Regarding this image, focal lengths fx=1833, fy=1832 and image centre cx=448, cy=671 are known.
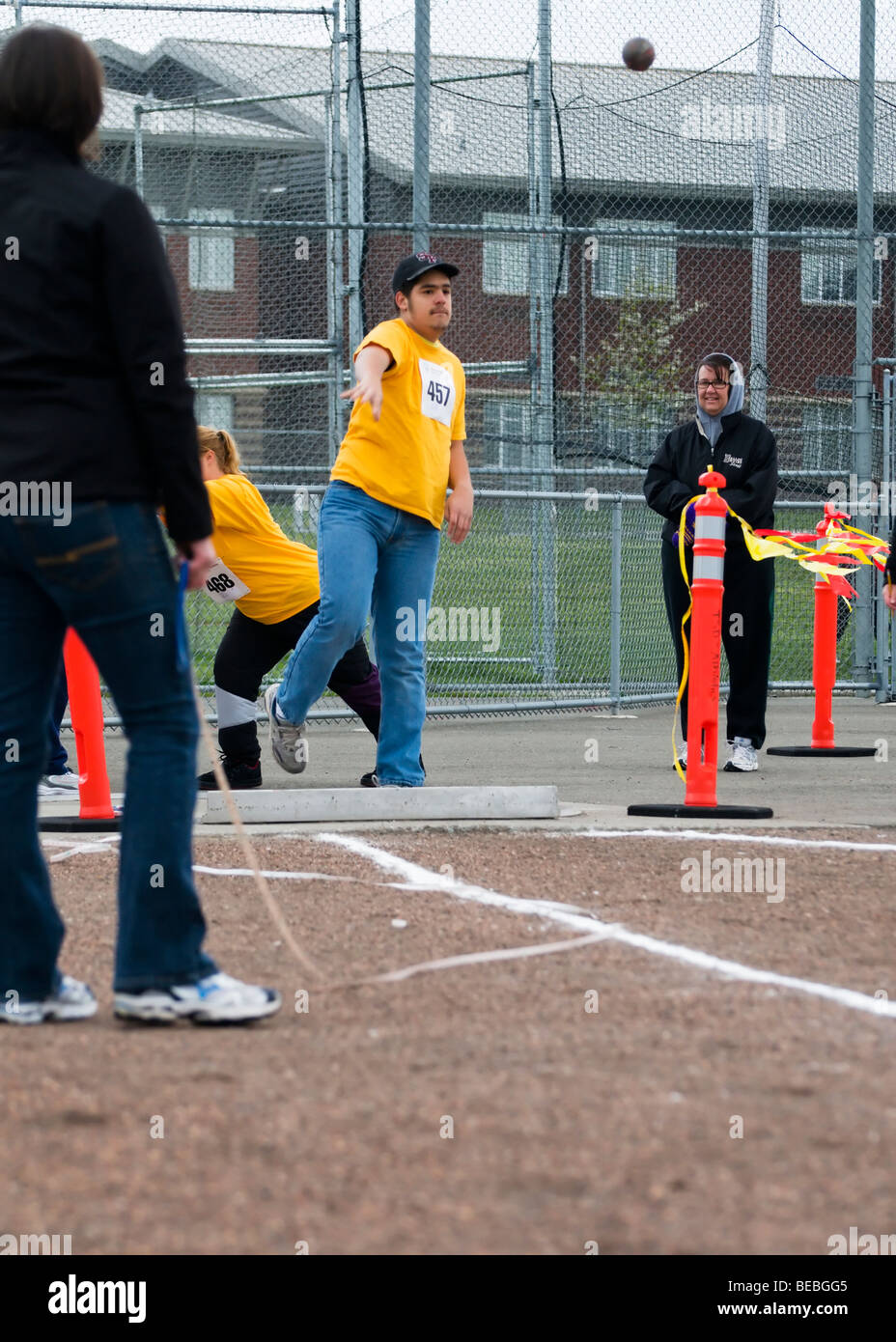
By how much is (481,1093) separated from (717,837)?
3571 mm

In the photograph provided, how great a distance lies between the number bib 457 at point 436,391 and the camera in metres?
7.29

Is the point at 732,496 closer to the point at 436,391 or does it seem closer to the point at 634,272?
the point at 436,391

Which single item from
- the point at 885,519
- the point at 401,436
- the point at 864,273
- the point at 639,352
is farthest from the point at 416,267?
the point at 639,352

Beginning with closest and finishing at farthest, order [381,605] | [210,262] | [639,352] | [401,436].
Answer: [401,436] < [381,605] < [210,262] < [639,352]

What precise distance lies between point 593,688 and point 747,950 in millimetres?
8642

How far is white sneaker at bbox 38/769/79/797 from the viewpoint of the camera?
332 inches

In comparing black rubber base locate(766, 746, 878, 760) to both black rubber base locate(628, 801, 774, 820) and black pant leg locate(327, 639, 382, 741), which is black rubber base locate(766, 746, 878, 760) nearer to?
black pant leg locate(327, 639, 382, 741)

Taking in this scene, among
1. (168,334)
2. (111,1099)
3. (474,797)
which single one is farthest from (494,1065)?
(474,797)

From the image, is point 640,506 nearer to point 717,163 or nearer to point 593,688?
point 593,688

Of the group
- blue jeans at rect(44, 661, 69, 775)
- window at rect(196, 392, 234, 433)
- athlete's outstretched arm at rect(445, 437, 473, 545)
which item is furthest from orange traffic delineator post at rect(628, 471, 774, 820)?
window at rect(196, 392, 234, 433)

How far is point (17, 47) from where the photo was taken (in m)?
3.81

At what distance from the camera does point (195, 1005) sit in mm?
3828

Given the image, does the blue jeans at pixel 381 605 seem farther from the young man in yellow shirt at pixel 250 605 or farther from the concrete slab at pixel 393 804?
the young man in yellow shirt at pixel 250 605

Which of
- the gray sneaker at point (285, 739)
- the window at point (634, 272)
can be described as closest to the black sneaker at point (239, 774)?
the gray sneaker at point (285, 739)
